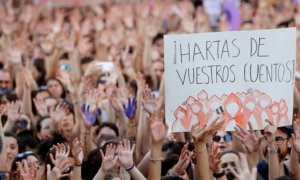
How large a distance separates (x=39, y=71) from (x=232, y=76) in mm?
5024

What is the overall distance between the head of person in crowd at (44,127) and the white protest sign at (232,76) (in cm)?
192

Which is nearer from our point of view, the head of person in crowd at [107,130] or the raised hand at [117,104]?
the raised hand at [117,104]

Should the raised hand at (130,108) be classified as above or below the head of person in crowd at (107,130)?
above

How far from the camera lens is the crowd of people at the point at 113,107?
19.7 feet

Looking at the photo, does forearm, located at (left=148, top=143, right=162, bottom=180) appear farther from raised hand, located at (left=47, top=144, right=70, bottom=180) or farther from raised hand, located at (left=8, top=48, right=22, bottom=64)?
raised hand, located at (left=8, top=48, right=22, bottom=64)

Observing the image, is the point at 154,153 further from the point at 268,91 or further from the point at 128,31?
the point at 128,31

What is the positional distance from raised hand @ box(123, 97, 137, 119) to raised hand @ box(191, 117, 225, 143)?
4.75 ft

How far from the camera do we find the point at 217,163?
19.3 ft

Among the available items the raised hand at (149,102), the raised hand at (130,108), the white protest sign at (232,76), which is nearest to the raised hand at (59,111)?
the raised hand at (130,108)

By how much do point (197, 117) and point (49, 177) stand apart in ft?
3.85

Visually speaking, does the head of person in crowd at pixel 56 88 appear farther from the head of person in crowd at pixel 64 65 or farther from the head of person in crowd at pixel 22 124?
the head of person in crowd at pixel 22 124

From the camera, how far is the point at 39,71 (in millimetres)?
11102

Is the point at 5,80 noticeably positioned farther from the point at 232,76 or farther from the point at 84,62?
the point at 232,76

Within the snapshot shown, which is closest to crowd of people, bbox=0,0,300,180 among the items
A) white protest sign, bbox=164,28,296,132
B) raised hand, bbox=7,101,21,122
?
raised hand, bbox=7,101,21,122
